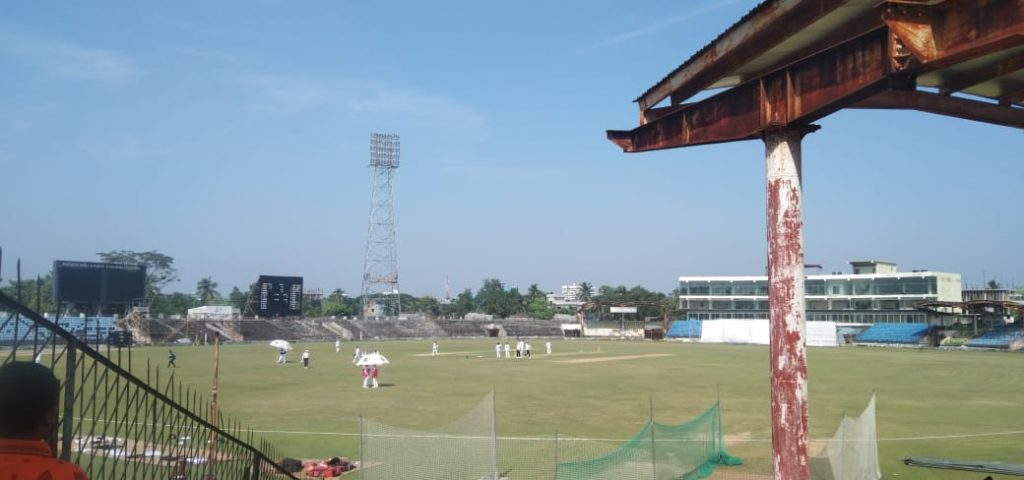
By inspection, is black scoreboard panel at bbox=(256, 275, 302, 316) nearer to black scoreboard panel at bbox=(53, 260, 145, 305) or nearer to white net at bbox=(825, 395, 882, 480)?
black scoreboard panel at bbox=(53, 260, 145, 305)

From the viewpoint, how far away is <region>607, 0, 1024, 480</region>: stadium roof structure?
770cm

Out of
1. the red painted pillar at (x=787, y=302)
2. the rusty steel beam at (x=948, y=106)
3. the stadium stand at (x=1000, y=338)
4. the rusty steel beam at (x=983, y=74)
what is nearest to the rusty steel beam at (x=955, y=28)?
the red painted pillar at (x=787, y=302)

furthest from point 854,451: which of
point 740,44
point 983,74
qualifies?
point 740,44

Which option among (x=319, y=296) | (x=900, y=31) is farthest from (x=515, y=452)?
(x=319, y=296)

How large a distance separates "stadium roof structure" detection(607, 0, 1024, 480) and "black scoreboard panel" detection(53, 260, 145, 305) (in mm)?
51536

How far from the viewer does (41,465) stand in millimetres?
2750

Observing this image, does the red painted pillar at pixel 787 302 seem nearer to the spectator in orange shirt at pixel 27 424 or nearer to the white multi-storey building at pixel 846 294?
the spectator in orange shirt at pixel 27 424

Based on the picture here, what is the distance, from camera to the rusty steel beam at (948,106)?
1164 centimetres

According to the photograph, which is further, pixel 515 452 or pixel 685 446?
pixel 515 452

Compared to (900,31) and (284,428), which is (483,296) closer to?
(284,428)

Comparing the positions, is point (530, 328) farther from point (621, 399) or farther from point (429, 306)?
point (621, 399)

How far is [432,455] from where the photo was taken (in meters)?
14.5

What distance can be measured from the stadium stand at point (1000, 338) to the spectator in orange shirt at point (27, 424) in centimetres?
8790

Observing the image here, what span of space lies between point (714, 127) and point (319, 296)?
178 meters
